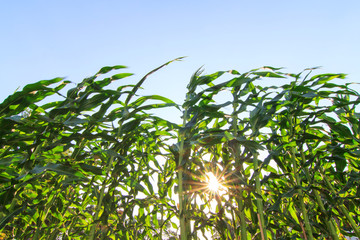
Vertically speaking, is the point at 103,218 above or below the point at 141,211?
below

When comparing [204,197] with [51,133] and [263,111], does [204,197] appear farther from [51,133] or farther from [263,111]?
[51,133]

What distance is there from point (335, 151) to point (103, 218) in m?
1.45

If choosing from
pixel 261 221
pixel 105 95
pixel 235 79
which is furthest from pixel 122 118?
pixel 261 221

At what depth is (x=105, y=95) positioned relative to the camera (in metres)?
1.42

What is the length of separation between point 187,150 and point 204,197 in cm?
73

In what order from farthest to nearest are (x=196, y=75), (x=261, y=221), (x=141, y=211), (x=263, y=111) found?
(x=141, y=211) → (x=196, y=75) → (x=263, y=111) → (x=261, y=221)

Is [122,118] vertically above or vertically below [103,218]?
above

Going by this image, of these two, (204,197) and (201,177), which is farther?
(204,197)

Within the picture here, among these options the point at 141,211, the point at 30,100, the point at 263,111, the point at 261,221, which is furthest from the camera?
the point at 141,211

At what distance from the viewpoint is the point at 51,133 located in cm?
140

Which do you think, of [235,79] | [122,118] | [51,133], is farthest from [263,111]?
[51,133]

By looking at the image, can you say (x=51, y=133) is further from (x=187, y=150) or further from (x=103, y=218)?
(x=187, y=150)

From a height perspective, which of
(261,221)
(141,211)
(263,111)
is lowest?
(261,221)

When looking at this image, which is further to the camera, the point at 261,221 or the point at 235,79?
the point at 235,79
